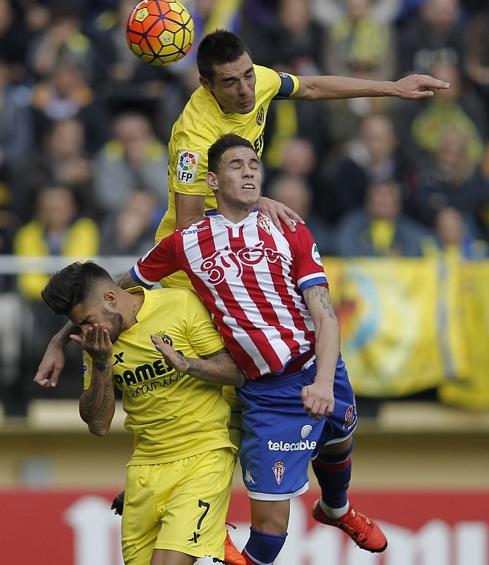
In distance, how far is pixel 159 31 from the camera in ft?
22.1

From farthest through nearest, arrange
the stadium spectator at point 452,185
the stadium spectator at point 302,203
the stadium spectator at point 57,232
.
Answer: the stadium spectator at point 452,185
the stadium spectator at point 302,203
the stadium spectator at point 57,232

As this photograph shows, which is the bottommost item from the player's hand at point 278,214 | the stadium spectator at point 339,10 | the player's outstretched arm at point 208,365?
the player's outstretched arm at point 208,365

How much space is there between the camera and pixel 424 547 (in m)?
9.46

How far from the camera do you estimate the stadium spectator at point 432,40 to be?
41.7ft

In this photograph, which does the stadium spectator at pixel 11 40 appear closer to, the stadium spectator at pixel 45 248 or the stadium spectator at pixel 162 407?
the stadium spectator at pixel 45 248

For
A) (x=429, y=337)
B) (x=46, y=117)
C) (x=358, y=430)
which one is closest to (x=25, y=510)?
(x=358, y=430)

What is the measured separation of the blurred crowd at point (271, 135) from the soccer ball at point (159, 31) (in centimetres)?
385

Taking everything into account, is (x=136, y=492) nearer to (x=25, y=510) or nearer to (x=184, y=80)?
(x=25, y=510)

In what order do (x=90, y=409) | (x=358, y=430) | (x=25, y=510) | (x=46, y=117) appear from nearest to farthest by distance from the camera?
(x=90, y=409), (x=25, y=510), (x=358, y=430), (x=46, y=117)

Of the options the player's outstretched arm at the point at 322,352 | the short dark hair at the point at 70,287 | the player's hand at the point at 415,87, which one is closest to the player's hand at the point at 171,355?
the short dark hair at the point at 70,287

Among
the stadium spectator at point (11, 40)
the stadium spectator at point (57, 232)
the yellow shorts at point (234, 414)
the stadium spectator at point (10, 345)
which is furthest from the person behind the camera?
the stadium spectator at point (11, 40)

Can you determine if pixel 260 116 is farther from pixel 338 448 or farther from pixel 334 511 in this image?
pixel 334 511

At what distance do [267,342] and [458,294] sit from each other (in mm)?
4301

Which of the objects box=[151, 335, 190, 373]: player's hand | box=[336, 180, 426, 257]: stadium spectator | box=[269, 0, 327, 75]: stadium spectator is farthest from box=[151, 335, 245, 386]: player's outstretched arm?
box=[269, 0, 327, 75]: stadium spectator
